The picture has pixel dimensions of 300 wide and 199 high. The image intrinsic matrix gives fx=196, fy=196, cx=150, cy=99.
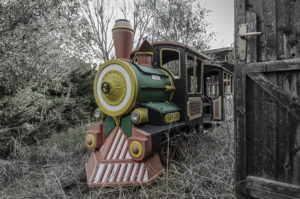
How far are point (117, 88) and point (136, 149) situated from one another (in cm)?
89

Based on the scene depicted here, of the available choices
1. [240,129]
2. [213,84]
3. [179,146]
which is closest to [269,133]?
[240,129]

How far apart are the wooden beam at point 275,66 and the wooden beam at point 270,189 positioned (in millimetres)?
869

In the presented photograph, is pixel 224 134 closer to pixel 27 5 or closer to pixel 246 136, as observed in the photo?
pixel 246 136

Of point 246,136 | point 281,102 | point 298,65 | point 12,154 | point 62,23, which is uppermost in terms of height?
point 62,23

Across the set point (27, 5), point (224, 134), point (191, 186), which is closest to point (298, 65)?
point (191, 186)

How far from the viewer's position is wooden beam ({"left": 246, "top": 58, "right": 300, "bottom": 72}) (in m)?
1.42

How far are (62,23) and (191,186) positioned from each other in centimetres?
639

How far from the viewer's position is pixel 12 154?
3.25m

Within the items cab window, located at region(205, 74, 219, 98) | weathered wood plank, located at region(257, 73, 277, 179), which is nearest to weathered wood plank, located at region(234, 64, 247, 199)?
weathered wood plank, located at region(257, 73, 277, 179)

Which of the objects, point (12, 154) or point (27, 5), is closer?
point (12, 154)

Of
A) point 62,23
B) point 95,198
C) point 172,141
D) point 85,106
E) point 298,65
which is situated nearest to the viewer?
point 298,65

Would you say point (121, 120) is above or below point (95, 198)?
above

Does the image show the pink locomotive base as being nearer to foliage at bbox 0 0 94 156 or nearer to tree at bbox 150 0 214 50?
foliage at bbox 0 0 94 156

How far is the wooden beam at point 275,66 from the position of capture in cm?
142
